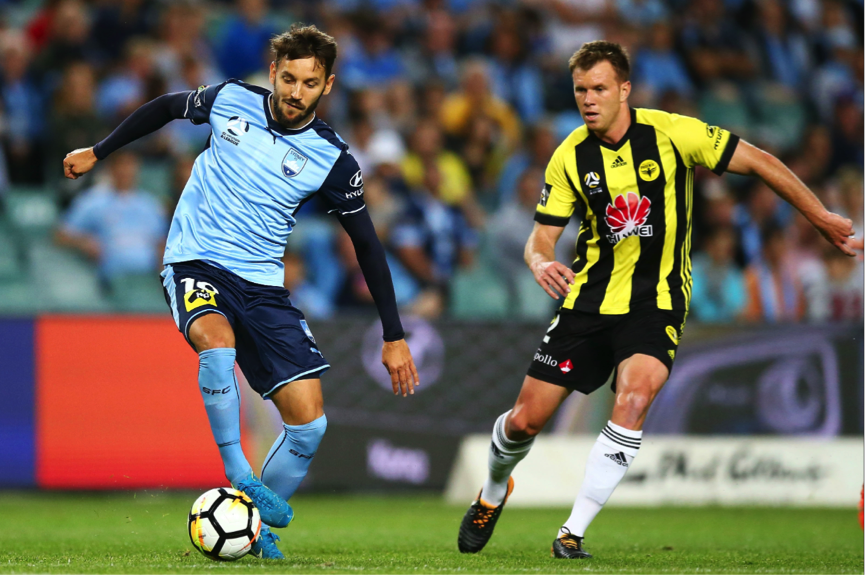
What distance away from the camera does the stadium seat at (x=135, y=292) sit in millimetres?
10641

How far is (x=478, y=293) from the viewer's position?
1138 cm

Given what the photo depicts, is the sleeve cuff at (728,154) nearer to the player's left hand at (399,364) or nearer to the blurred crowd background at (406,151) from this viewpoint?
the player's left hand at (399,364)

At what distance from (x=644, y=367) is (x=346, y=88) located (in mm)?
7970

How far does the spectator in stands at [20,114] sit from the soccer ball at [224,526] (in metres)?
7.23

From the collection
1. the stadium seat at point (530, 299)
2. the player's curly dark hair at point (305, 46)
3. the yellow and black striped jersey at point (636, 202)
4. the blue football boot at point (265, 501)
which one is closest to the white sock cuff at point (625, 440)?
the yellow and black striped jersey at point (636, 202)

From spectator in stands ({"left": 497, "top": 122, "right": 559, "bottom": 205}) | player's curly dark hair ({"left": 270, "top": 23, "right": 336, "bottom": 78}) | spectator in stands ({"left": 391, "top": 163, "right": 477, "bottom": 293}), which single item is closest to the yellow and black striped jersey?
player's curly dark hair ({"left": 270, "top": 23, "right": 336, "bottom": 78})

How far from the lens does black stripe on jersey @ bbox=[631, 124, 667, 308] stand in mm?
5699

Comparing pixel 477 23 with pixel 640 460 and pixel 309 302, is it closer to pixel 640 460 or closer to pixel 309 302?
pixel 309 302

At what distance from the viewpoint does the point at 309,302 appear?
34.8ft

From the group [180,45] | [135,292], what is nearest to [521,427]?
[135,292]

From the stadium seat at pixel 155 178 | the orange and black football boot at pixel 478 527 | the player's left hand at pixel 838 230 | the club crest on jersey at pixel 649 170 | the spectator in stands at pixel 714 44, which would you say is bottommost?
the orange and black football boot at pixel 478 527

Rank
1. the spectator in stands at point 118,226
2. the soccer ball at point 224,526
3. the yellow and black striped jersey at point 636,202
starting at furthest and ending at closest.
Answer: the spectator in stands at point 118,226 → the yellow and black striped jersey at point 636,202 → the soccer ball at point 224,526

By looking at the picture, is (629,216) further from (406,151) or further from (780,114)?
(780,114)

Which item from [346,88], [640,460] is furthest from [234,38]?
[640,460]
